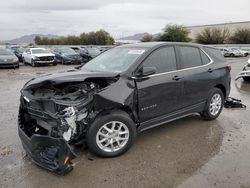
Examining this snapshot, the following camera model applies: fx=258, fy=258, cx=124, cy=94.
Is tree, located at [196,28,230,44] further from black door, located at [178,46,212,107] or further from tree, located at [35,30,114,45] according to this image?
black door, located at [178,46,212,107]

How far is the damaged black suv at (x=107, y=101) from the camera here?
3.50m

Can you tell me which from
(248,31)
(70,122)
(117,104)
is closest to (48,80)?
(70,122)

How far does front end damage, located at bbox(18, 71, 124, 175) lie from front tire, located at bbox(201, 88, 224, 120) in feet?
8.24

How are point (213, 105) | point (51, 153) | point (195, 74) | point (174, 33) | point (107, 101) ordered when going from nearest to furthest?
1. point (51, 153)
2. point (107, 101)
3. point (195, 74)
4. point (213, 105)
5. point (174, 33)

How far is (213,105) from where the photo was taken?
5.61 metres

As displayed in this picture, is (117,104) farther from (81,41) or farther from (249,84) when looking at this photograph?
(81,41)

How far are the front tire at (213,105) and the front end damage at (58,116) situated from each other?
2511 millimetres

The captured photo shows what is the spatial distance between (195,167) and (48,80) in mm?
2415

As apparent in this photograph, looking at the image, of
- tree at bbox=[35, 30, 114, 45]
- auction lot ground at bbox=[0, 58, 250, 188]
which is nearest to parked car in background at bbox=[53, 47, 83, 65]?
auction lot ground at bbox=[0, 58, 250, 188]

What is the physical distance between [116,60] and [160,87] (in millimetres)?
944

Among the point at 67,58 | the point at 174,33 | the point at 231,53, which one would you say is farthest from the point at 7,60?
the point at 174,33

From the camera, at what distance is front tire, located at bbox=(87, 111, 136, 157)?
370 cm

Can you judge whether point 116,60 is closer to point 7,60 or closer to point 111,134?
point 111,134

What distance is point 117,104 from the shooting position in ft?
12.5
